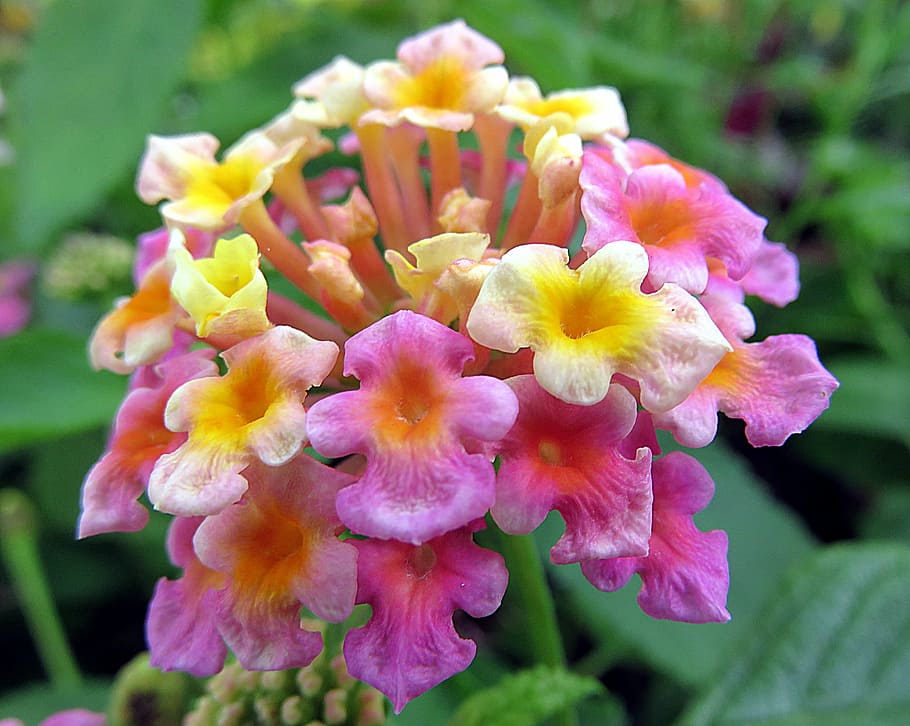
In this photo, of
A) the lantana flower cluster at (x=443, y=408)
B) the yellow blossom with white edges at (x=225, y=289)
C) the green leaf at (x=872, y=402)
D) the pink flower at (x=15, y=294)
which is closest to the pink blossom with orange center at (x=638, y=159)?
the lantana flower cluster at (x=443, y=408)

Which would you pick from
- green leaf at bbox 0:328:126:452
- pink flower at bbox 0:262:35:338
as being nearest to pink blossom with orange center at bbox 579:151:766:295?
green leaf at bbox 0:328:126:452

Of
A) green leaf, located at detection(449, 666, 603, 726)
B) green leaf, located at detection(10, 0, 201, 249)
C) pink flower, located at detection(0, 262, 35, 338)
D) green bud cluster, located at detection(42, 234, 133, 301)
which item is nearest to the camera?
green leaf, located at detection(449, 666, 603, 726)

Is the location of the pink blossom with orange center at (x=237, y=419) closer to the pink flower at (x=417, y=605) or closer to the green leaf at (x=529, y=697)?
the pink flower at (x=417, y=605)

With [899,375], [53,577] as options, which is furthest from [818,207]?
[53,577]

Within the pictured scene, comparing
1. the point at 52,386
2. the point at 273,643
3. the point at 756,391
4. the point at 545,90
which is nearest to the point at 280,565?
the point at 273,643

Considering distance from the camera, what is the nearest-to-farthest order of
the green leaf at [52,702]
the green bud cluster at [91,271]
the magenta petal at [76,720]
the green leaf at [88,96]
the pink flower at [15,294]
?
the magenta petal at [76,720]
the green leaf at [52,702]
the green leaf at [88,96]
the green bud cluster at [91,271]
the pink flower at [15,294]

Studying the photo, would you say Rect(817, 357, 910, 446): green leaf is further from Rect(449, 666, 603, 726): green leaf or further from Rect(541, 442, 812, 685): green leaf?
Rect(449, 666, 603, 726): green leaf
